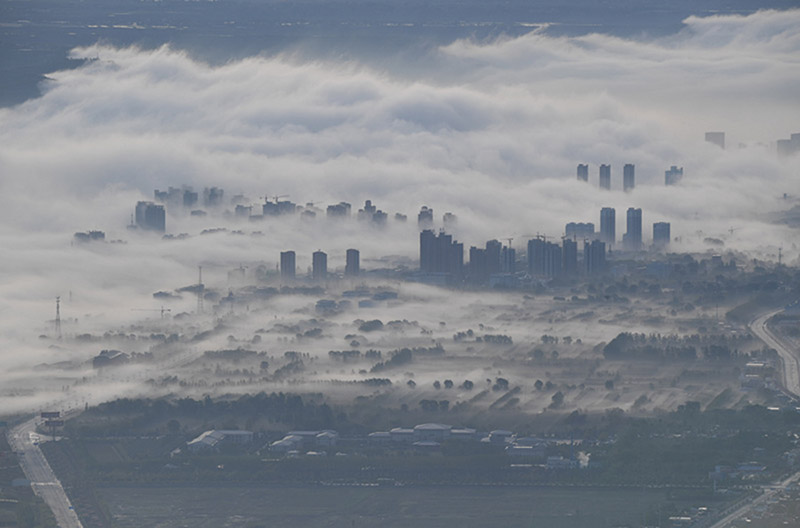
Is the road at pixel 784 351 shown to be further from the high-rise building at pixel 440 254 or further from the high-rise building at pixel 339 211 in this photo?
the high-rise building at pixel 339 211

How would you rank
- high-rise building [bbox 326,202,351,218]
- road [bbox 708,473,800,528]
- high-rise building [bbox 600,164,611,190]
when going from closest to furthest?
road [bbox 708,473,800,528], high-rise building [bbox 326,202,351,218], high-rise building [bbox 600,164,611,190]

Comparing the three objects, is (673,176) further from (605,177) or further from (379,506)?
(379,506)

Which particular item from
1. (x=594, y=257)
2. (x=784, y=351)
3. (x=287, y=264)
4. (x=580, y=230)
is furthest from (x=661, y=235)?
(x=784, y=351)

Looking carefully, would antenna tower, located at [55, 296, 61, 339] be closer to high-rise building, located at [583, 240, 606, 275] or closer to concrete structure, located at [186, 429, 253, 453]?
concrete structure, located at [186, 429, 253, 453]

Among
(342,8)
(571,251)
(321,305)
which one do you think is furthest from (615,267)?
(342,8)

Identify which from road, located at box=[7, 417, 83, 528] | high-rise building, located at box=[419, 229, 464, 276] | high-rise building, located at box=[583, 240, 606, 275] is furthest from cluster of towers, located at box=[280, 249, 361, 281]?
road, located at box=[7, 417, 83, 528]

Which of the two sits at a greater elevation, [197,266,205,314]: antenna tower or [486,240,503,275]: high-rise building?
[486,240,503,275]: high-rise building
